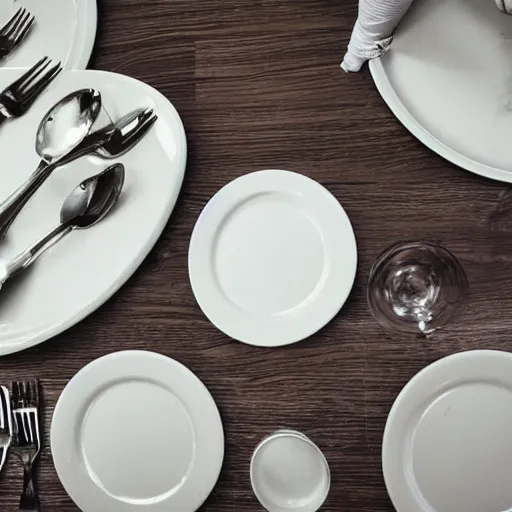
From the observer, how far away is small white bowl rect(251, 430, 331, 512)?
2.11ft

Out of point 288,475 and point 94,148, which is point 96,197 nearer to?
point 94,148

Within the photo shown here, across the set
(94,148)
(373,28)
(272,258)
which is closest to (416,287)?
(272,258)

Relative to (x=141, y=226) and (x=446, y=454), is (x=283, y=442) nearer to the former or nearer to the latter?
(x=446, y=454)

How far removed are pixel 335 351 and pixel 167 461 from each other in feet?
0.66

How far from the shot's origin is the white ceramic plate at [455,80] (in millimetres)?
690

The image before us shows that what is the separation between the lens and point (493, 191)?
2.27ft

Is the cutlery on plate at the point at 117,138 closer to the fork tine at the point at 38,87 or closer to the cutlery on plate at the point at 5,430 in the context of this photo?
the fork tine at the point at 38,87

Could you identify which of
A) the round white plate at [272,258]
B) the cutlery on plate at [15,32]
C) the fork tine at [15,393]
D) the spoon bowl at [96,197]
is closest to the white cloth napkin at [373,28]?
the round white plate at [272,258]

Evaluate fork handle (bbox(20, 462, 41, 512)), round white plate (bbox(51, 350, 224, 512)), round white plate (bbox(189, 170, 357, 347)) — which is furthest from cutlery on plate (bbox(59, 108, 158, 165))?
fork handle (bbox(20, 462, 41, 512))

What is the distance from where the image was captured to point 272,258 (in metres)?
0.71

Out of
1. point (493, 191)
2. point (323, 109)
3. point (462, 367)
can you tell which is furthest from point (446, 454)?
point (323, 109)

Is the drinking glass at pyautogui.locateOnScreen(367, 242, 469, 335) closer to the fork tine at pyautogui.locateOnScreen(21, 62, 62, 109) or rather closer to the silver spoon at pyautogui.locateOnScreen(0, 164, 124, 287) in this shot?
the silver spoon at pyautogui.locateOnScreen(0, 164, 124, 287)

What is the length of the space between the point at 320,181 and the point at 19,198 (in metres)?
0.32

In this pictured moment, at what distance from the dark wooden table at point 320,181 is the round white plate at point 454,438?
0.02 meters
